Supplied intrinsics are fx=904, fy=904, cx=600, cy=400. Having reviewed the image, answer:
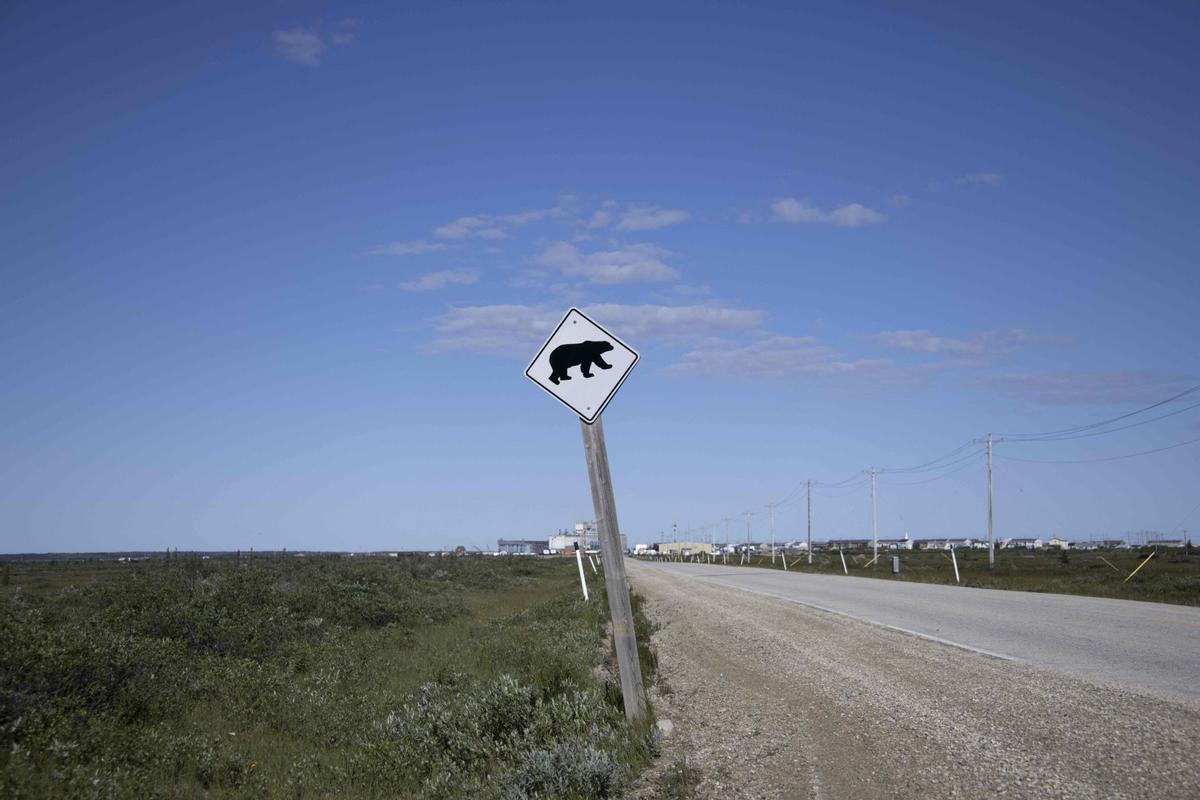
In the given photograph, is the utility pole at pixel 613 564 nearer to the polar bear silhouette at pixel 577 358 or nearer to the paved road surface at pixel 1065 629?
the polar bear silhouette at pixel 577 358

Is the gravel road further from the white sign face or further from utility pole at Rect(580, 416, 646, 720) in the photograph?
the white sign face

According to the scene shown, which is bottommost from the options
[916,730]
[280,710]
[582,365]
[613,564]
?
[280,710]

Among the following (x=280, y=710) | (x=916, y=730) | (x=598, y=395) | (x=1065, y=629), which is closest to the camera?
Answer: (x=916, y=730)

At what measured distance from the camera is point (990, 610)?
1803 centimetres

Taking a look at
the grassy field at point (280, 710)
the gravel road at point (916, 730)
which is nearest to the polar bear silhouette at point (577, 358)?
the grassy field at point (280, 710)

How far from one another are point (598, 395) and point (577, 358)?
0.39m

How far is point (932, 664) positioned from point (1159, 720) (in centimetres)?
354

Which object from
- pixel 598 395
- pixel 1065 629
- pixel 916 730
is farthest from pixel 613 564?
pixel 1065 629

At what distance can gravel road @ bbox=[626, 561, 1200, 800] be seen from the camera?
5730 millimetres

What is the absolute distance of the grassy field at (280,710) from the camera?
677cm

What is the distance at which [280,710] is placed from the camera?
10000mm

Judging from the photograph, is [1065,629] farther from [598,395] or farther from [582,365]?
[582,365]

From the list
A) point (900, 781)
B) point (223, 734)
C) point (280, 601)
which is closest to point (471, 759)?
point (223, 734)

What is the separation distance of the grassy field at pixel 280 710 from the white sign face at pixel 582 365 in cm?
274
